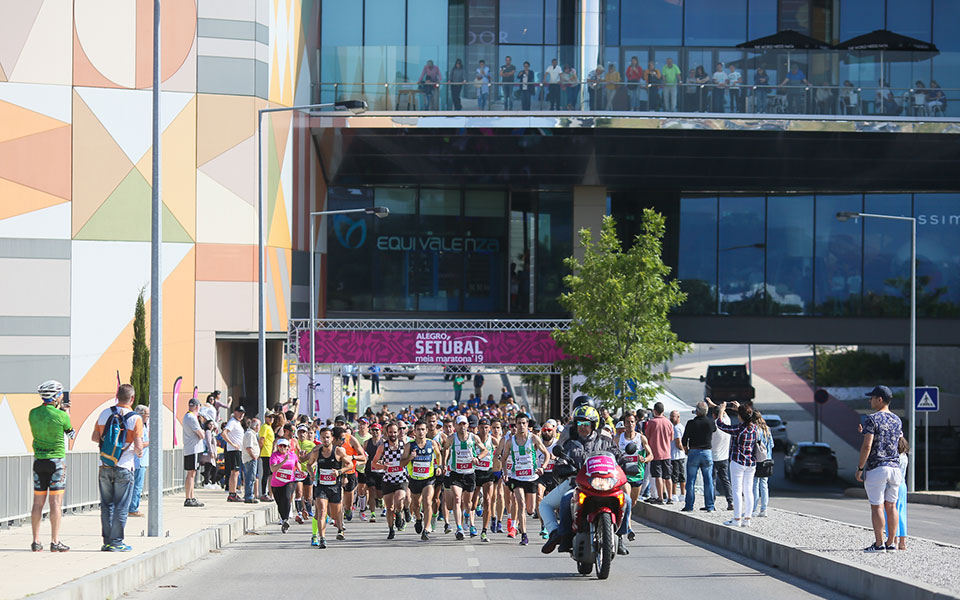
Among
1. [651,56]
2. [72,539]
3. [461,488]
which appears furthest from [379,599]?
[651,56]

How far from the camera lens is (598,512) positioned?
13070 millimetres

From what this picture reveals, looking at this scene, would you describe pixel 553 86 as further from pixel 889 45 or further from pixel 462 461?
pixel 462 461

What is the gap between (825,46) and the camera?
145 ft

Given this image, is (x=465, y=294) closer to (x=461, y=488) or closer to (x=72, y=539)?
(x=461, y=488)

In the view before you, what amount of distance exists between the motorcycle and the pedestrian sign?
22.9 m

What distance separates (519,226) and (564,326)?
8582 millimetres

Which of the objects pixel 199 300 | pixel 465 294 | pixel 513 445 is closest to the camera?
pixel 513 445

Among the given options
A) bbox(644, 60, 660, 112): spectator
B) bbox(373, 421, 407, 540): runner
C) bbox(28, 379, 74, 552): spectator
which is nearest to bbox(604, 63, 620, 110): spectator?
bbox(644, 60, 660, 112): spectator

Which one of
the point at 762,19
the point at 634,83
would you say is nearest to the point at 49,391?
the point at 634,83

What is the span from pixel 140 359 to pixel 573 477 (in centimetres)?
2165

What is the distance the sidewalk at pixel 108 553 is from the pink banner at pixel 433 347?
16.1 m

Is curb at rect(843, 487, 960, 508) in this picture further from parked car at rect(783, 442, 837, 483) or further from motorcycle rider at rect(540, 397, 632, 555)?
motorcycle rider at rect(540, 397, 632, 555)

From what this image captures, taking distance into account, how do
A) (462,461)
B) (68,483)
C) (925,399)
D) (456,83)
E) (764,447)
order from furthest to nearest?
(456,83) → (925,399) → (68,483) → (764,447) → (462,461)

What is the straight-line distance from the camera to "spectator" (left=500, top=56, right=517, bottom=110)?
3881 cm
